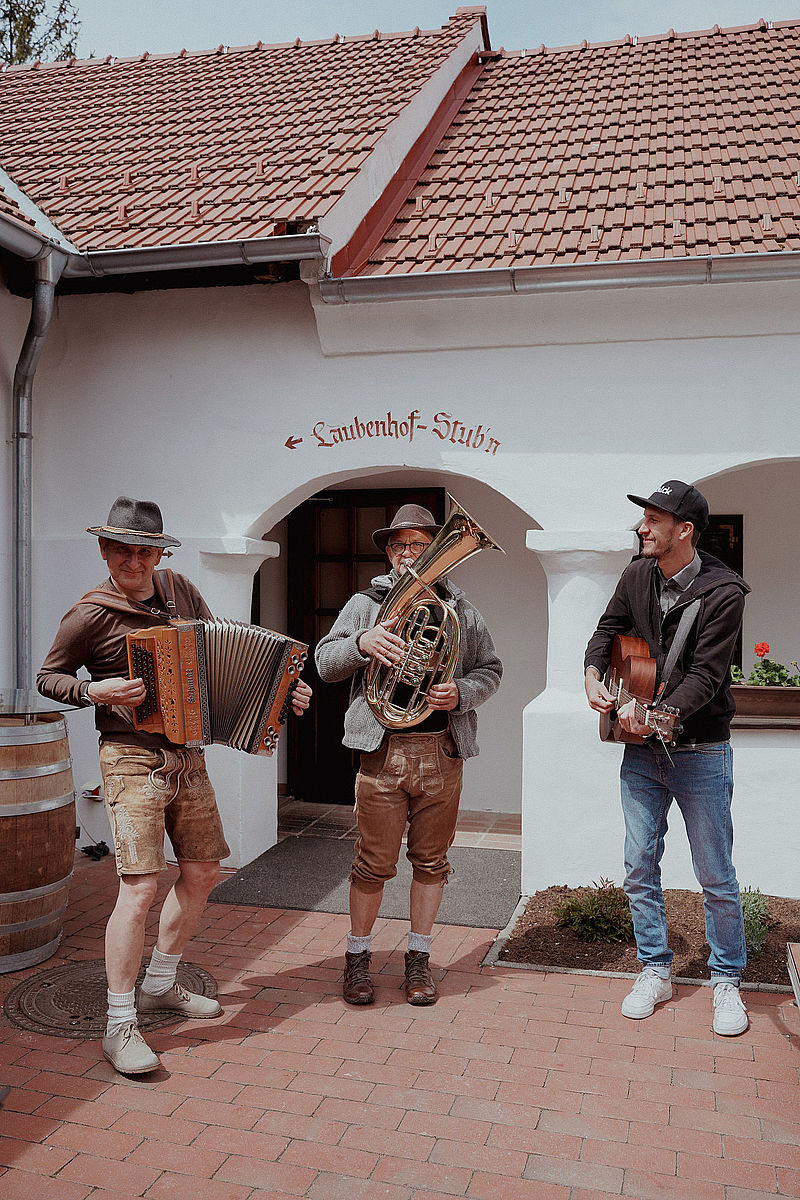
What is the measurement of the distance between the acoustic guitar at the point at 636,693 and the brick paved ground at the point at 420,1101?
1193 millimetres

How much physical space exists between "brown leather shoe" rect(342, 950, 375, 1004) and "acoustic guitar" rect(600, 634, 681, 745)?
1402 mm

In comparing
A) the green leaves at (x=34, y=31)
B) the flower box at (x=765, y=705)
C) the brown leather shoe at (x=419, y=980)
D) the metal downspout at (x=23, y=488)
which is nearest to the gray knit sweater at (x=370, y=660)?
the brown leather shoe at (x=419, y=980)

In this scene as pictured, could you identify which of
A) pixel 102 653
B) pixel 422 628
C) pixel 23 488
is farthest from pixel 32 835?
pixel 23 488

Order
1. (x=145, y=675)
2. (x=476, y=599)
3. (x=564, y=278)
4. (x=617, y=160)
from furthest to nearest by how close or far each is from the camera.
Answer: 1. (x=476, y=599)
2. (x=617, y=160)
3. (x=564, y=278)
4. (x=145, y=675)

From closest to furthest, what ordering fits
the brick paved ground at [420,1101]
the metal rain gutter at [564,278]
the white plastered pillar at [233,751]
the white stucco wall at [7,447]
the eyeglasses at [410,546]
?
1. the brick paved ground at [420,1101]
2. the eyeglasses at [410,546]
3. the metal rain gutter at [564,278]
4. the white stucco wall at [7,447]
5. the white plastered pillar at [233,751]

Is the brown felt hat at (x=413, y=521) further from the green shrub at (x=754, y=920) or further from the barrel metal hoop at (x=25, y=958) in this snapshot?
the barrel metal hoop at (x=25, y=958)

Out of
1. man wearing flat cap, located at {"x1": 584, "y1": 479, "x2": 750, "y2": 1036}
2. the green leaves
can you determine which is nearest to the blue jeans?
man wearing flat cap, located at {"x1": 584, "y1": 479, "x2": 750, "y2": 1036}

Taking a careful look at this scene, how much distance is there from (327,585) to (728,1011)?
4.73 m

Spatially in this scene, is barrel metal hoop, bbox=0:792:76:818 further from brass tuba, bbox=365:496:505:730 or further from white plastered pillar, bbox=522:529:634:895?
white plastered pillar, bbox=522:529:634:895

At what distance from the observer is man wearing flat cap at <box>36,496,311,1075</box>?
3.60m

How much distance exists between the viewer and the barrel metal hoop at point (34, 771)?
4.36 m

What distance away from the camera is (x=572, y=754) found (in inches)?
217

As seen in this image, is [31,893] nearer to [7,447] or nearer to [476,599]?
[7,447]

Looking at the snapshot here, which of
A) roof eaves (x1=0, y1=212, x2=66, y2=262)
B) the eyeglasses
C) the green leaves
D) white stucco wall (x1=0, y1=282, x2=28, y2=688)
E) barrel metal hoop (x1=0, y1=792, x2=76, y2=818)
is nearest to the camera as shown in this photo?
the eyeglasses
